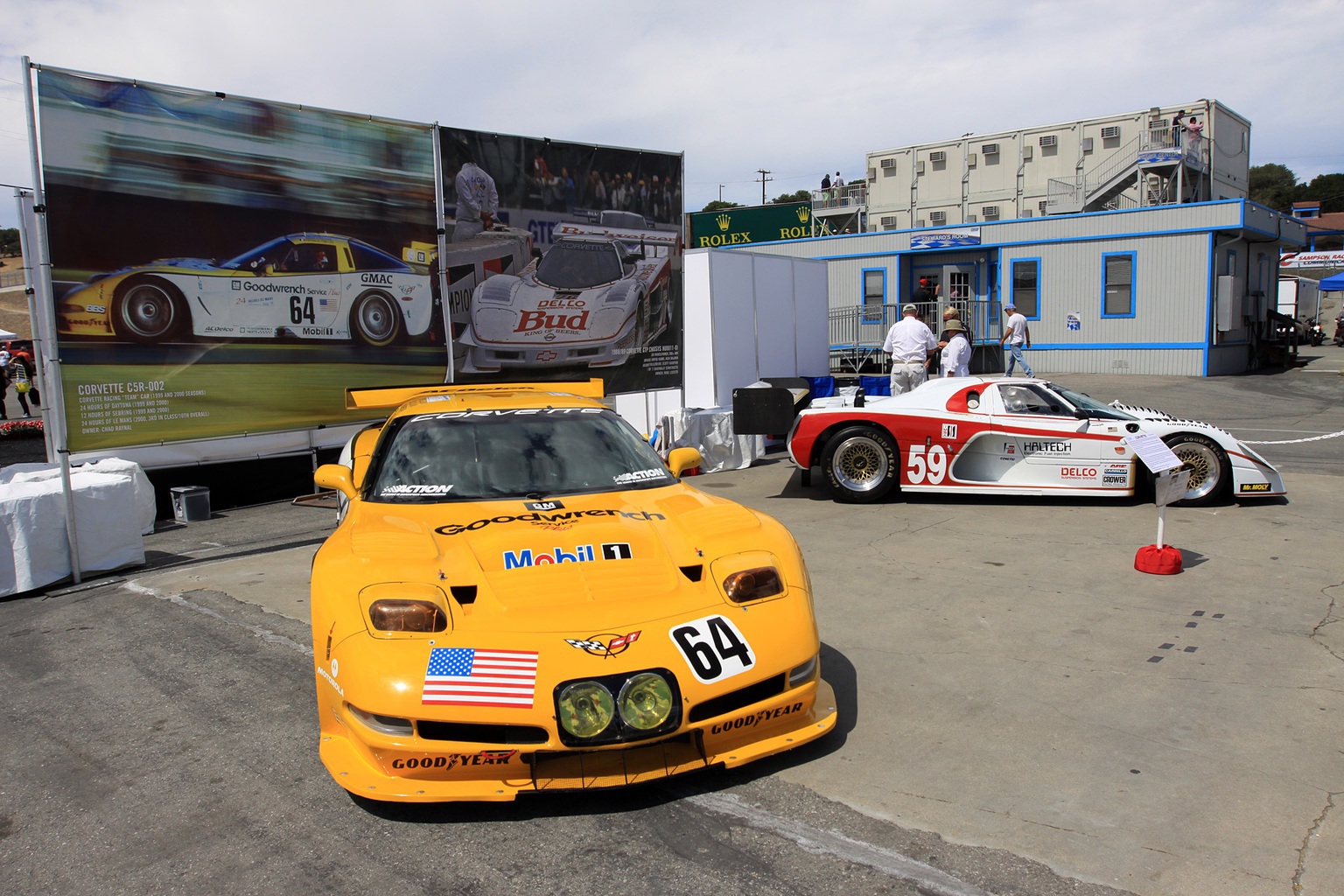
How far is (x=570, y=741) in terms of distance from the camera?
3.07m

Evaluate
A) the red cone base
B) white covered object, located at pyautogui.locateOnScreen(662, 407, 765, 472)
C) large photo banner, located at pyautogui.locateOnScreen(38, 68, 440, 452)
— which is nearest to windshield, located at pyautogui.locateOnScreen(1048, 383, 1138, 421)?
the red cone base

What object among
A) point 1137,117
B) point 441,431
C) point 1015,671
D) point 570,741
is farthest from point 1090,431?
point 1137,117

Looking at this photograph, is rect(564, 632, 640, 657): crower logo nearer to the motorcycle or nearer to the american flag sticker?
the american flag sticker

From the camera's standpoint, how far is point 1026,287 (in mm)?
24469

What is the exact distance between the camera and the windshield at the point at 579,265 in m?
11.4

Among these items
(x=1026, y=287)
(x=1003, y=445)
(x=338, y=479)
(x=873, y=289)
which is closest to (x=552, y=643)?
(x=338, y=479)

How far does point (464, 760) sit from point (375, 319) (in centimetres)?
796

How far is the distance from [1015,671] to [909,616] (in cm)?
95

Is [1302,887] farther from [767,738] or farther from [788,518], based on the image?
[788,518]

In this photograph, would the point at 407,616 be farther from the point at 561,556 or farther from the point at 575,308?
the point at 575,308

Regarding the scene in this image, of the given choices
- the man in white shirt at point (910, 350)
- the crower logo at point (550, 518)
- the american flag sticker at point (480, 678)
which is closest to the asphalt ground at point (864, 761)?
the american flag sticker at point (480, 678)

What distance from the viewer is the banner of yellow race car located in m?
8.23

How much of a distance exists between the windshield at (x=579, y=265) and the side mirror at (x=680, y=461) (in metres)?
6.75

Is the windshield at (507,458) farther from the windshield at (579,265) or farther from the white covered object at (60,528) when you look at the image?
the windshield at (579,265)
